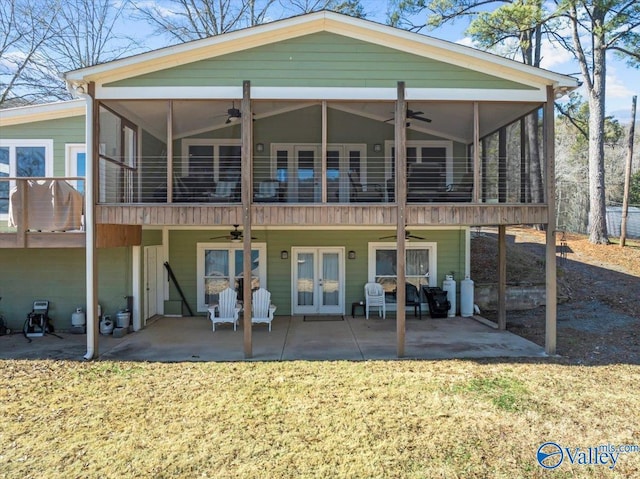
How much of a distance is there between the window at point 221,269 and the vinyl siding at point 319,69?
468 cm

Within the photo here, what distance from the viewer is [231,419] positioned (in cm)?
455

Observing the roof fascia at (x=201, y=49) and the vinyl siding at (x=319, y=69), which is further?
the vinyl siding at (x=319, y=69)

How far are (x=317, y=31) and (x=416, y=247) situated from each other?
610cm

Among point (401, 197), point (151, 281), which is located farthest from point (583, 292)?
point (151, 281)

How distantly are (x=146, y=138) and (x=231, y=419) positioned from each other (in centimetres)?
746

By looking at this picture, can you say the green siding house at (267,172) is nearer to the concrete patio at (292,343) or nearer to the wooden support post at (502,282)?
the wooden support post at (502,282)

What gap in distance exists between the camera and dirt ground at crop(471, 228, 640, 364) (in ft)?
24.4

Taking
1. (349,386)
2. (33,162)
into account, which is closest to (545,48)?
(349,386)

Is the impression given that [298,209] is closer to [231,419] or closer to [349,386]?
[349,386]

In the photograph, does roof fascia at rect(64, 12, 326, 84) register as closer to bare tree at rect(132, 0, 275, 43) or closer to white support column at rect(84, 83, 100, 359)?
white support column at rect(84, 83, 100, 359)

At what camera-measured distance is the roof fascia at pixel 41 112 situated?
27.6 ft

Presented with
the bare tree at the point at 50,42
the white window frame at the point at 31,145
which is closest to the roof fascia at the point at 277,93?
the white window frame at the point at 31,145

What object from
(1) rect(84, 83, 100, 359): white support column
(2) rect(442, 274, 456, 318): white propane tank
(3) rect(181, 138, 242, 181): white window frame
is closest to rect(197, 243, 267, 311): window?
(3) rect(181, 138, 242, 181): white window frame

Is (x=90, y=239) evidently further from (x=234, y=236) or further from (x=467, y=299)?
(x=467, y=299)
